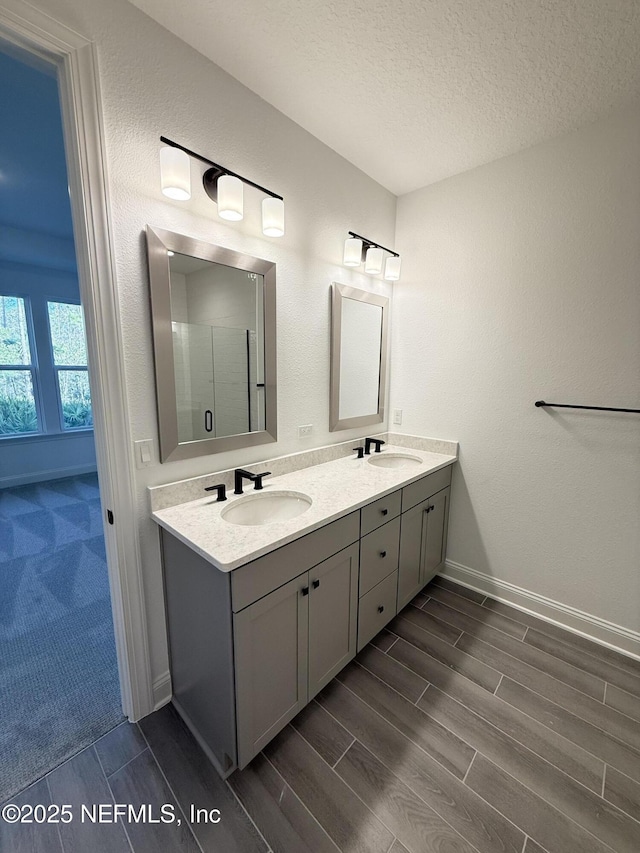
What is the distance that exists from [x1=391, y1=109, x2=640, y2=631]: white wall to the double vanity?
0.67 metres

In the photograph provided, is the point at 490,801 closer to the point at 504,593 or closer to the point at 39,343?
the point at 504,593

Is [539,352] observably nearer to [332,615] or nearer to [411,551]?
→ [411,551]

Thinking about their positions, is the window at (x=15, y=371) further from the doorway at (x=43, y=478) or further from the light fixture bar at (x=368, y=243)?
the light fixture bar at (x=368, y=243)

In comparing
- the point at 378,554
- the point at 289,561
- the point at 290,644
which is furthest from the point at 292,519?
the point at 378,554

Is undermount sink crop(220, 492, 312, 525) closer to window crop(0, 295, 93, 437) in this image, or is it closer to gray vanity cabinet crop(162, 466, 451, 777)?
gray vanity cabinet crop(162, 466, 451, 777)

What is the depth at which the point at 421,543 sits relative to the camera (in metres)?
2.08

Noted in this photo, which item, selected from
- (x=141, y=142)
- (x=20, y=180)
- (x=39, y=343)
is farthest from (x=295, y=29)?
(x=39, y=343)

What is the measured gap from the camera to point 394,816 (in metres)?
1.12

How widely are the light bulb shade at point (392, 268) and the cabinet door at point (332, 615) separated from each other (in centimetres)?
171

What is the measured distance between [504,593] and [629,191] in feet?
7.41

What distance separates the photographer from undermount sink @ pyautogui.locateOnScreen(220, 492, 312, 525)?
1541 millimetres

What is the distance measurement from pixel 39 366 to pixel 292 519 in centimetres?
449

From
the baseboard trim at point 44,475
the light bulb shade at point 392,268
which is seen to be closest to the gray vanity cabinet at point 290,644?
the light bulb shade at point 392,268

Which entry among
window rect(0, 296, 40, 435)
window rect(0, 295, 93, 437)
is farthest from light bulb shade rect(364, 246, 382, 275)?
window rect(0, 296, 40, 435)
